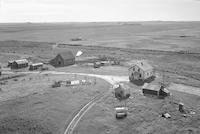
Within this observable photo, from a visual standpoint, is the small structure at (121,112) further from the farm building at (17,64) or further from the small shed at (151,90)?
the farm building at (17,64)

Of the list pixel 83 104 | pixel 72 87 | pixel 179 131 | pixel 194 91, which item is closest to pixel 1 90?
pixel 72 87

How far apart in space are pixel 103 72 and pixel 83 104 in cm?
2459

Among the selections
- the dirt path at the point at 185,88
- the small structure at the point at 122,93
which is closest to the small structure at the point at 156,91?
the small structure at the point at 122,93

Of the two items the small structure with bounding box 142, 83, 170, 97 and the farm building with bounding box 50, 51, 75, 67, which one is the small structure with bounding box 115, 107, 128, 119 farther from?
the farm building with bounding box 50, 51, 75, 67

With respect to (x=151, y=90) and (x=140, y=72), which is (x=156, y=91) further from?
(x=140, y=72)

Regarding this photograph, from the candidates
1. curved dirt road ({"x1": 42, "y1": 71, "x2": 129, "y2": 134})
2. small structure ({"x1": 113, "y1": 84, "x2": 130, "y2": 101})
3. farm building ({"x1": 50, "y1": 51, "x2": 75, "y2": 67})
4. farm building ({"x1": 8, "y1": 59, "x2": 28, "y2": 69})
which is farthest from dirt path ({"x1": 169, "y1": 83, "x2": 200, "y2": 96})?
farm building ({"x1": 8, "y1": 59, "x2": 28, "y2": 69})

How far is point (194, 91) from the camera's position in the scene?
51.6 m

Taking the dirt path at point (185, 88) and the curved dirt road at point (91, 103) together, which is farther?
the dirt path at point (185, 88)

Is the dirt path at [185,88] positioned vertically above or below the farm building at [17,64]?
below

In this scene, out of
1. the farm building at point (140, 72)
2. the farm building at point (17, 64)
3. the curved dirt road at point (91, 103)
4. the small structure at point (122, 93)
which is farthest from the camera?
the farm building at point (17, 64)

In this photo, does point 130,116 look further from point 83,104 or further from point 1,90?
point 1,90

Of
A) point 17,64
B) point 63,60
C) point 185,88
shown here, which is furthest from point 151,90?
point 17,64

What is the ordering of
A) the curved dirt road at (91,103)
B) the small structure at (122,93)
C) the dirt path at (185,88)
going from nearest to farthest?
the curved dirt road at (91,103), the small structure at (122,93), the dirt path at (185,88)

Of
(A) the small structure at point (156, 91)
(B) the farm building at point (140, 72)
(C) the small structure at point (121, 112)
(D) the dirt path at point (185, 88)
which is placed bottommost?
(C) the small structure at point (121, 112)
